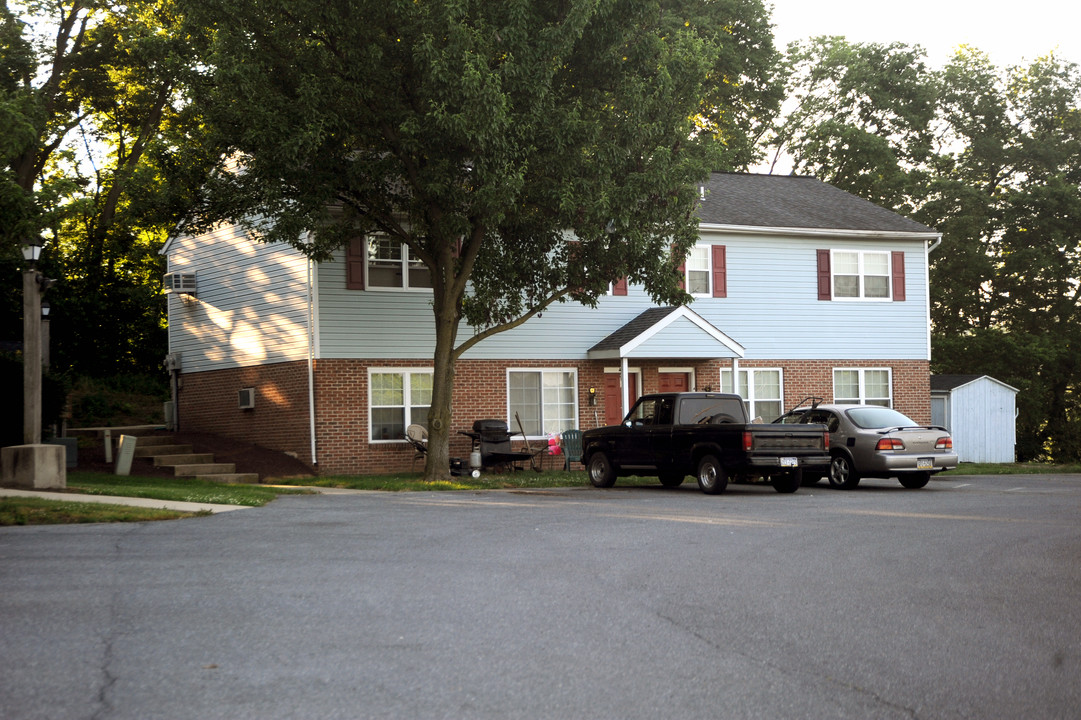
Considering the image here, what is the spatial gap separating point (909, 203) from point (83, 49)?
30351 mm

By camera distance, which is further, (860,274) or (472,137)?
(860,274)

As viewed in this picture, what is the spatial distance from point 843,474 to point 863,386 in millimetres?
10177

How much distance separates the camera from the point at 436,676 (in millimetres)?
6281

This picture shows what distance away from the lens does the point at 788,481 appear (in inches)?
795

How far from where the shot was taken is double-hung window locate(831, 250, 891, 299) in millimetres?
31375

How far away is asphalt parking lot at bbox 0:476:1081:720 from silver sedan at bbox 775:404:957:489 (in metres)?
6.65

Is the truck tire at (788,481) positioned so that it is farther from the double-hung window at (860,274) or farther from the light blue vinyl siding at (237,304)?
the double-hung window at (860,274)

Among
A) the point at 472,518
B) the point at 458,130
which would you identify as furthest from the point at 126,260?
the point at 472,518

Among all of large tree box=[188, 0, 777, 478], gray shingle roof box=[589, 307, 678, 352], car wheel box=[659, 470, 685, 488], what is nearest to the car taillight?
car wheel box=[659, 470, 685, 488]

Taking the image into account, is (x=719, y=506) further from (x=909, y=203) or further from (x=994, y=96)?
(x=994, y=96)

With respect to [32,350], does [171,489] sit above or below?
below

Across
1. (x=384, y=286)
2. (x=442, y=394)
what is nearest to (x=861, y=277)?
(x=384, y=286)

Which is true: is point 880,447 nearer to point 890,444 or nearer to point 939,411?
point 890,444

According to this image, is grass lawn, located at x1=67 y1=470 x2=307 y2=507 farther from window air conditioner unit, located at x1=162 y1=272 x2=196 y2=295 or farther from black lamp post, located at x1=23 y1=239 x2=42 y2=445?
window air conditioner unit, located at x1=162 y1=272 x2=196 y2=295
